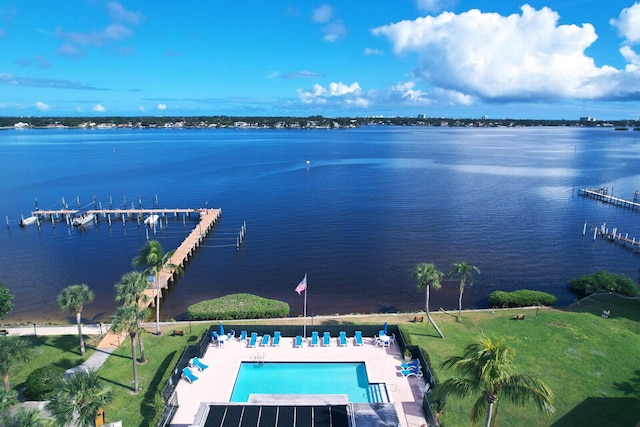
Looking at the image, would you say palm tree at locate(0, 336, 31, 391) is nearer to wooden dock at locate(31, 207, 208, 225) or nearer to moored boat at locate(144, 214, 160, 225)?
moored boat at locate(144, 214, 160, 225)

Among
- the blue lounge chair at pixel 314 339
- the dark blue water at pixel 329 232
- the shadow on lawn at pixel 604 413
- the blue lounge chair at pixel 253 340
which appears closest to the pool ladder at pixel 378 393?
the blue lounge chair at pixel 314 339

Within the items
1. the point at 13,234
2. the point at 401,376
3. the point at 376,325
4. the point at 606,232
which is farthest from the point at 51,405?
the point at 606,232

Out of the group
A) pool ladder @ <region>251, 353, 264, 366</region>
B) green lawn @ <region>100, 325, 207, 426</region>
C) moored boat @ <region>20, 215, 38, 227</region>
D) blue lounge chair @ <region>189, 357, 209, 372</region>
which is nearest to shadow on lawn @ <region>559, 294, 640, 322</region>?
pool ladder @ <region>251, 353, 264, 366</region>

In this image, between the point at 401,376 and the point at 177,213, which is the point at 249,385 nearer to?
the point at 401,376

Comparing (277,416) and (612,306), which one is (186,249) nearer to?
(277,416)

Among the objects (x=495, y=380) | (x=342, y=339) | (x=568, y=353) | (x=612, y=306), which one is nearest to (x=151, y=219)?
(x=342, y=339)

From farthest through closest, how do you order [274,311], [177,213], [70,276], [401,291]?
[177,213], [70,276], [401,291], [274,311]
